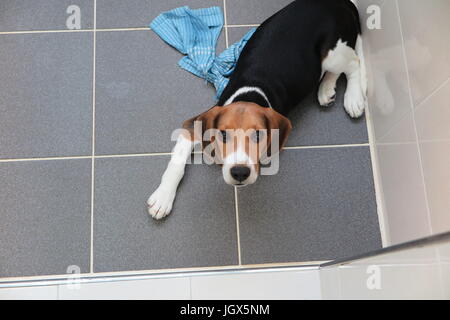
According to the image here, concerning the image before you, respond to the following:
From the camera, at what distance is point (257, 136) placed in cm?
152

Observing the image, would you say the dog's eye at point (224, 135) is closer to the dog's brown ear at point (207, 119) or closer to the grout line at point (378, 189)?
the dog's brown ear at point (207, 119)

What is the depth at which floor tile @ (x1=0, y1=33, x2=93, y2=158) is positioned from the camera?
6.36 ft

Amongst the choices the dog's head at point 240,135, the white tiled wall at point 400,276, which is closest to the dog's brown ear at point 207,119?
the dog's head at point 240,135

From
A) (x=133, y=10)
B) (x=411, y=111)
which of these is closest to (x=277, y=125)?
(x=411, y=111)

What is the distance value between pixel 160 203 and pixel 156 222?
0.31ft

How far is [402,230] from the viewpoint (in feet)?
5.67

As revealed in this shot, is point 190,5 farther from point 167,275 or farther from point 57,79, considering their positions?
point 167,275

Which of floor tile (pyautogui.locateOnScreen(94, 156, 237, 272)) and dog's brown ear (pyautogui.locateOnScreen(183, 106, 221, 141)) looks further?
floor tile (pyautogui.locateOnScreen(94, 156, 237, 272))

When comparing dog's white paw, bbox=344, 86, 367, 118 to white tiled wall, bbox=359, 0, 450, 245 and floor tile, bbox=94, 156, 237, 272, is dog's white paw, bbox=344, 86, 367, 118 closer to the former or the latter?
white tiled wall, bbox=359, 0, 450, 245

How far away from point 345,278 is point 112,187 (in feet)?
3.34

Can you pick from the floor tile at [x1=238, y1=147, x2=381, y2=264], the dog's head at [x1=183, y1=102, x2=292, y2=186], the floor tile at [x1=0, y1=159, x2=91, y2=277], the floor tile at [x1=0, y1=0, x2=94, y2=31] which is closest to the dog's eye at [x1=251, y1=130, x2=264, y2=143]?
the dog's head at [x1=183, y1=102, x2=292, y2=186]

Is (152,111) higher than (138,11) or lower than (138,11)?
lower

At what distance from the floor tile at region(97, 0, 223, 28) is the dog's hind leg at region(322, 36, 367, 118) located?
67 centimetres

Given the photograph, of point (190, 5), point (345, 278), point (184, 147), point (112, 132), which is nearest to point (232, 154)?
point (184, 147)
